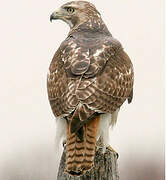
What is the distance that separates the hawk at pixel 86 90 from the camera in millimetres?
5707

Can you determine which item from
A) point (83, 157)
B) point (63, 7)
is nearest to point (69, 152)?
point (83, 157)

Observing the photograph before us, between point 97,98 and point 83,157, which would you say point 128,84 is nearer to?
point 97,98

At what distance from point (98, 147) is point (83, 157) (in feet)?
2.51

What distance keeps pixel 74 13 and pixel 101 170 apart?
9.81 feet

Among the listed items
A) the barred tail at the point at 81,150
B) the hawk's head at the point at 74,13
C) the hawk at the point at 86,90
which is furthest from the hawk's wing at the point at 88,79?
the hawk's head at the point at 74,13

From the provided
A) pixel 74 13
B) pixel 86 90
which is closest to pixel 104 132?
pixel 86 90

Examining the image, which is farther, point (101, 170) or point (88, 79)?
point (88, 79)

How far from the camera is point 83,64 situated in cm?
627

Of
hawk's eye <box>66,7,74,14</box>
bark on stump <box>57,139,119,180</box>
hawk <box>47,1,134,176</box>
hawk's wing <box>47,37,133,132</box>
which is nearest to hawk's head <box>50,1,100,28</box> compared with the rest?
hawk's eye <box>66,7,74,14</box>

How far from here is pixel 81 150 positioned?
569cm

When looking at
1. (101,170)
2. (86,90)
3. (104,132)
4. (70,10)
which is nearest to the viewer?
(101,170)

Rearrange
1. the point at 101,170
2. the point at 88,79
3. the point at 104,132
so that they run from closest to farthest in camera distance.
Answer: the point at 101,170
the point at 88,79
the point at 104,132

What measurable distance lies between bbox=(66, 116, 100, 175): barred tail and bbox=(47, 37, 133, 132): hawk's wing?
142 millimetres

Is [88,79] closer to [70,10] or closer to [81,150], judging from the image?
[81,150]
